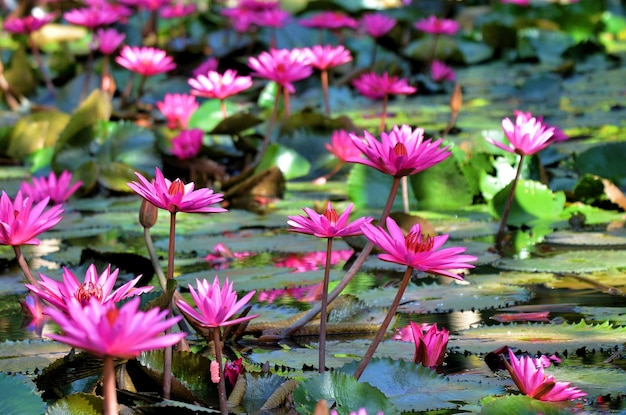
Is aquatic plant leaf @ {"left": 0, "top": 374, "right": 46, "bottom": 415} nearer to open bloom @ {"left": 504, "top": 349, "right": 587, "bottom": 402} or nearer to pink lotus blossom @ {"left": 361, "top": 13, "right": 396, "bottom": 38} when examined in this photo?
open bloom @ {"left": 504, "top": 349, "right": 587, "bottom": 402}

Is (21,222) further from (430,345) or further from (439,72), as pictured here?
(439,72)

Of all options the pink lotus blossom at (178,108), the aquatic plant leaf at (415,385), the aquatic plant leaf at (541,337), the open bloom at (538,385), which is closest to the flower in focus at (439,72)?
the pink lotus blossom at (178,108)

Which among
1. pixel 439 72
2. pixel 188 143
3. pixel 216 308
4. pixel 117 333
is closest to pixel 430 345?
pixel 216 308

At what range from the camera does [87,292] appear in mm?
1111

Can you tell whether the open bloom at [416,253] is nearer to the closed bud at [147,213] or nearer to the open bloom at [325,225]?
the open bloom at [325,225]

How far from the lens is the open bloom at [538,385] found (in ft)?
3.76

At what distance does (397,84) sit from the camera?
3277 mm

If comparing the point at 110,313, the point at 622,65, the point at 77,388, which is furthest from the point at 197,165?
the point at 622,65

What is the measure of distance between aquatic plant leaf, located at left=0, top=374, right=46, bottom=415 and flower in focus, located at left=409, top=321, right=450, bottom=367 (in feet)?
1.58

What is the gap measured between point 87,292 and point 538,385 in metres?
0.50

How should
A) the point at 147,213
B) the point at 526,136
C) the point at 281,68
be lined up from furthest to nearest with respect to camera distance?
1. the point at 281,68
2. the point at 526,136
3. the point at 147,213

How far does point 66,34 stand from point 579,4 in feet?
12.1

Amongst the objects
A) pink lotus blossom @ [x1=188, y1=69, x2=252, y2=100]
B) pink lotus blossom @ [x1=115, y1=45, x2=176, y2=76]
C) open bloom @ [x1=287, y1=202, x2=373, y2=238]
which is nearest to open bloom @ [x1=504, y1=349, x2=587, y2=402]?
open bloom @ [x1=287, y1=202, x2=373, y2=238]

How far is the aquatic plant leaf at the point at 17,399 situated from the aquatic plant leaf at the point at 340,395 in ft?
0.91
